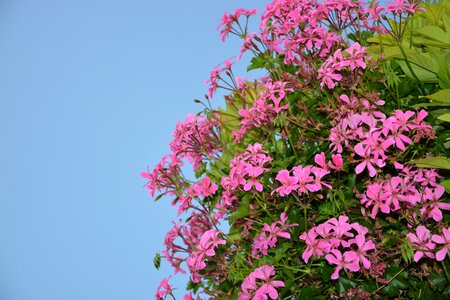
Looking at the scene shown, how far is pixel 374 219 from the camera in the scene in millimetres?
2375

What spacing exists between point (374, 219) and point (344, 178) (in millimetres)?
204

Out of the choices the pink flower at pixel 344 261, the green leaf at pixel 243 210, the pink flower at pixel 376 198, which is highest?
the green leaf at pixel 243 210

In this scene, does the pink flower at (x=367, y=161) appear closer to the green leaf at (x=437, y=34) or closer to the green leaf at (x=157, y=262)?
the green leaf at (x=437, y=34)

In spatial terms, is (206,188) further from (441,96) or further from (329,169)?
(441,96)

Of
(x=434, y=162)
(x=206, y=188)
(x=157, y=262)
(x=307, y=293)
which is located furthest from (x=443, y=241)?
(x=157, y=262)

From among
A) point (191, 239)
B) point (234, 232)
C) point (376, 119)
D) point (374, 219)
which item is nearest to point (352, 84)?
point (376, 119)

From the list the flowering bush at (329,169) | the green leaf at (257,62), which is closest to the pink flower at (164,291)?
the flowering bush at (329,169)

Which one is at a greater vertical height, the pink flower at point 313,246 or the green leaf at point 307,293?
the pink flower at point 313,246

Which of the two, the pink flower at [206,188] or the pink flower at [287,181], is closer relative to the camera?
the pink flower at [287,181]

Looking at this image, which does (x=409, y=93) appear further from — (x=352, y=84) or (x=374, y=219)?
(x=374, y=219)

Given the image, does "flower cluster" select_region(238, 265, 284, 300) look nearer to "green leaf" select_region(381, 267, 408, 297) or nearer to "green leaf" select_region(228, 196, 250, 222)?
"green leaf" select_region(228, 196, 250, 222)

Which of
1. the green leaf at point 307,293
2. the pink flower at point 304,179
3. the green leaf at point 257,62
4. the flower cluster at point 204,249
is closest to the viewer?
the pink flower at point 304,179

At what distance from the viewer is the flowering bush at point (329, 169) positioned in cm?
221

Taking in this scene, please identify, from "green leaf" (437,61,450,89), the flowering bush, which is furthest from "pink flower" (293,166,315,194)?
"green leaf" (437,61,450,89)
